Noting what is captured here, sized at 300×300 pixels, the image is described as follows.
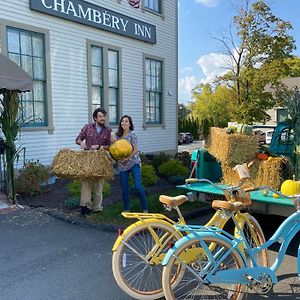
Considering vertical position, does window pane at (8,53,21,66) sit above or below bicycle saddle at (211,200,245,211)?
above

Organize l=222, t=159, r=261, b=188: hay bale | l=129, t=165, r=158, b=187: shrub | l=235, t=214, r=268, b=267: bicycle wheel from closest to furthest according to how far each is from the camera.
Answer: l=235, t=214, r=268, b=267: bicycle wheel < l=222, t=159, r=261, b=188: hay bale < l=129, t=165, r=158, b=187: shrub

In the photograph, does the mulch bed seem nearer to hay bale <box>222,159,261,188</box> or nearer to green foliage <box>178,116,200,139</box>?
hay bale <box>222,159,261,188</box>

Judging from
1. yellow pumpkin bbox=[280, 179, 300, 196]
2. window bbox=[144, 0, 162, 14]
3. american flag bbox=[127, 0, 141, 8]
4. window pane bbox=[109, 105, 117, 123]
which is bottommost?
yellow pumpkin bbox=[280, 179, 300, 196]

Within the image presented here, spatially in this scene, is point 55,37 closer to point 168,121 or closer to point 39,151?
point 39,151

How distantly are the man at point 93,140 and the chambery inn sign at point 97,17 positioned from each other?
4.93 m

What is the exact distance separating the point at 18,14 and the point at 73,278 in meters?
7.39

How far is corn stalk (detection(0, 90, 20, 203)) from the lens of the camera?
7.36 meters

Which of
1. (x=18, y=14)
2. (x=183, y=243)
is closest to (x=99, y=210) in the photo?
→ (x=183, y=243)

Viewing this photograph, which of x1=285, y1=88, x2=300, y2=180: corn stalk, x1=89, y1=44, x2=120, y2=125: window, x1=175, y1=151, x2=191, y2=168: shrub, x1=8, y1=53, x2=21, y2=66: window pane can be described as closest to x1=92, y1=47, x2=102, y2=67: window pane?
x1=89, y1=44, x2=120, y2=125: window

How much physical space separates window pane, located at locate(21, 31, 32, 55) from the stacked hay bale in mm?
5902

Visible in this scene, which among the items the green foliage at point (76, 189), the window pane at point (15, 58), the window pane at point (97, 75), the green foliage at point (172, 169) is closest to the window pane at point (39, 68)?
the window pane at point (15, 58)

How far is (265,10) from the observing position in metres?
17.9

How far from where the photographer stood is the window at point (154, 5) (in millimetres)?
13874

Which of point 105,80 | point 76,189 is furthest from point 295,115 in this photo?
point 105,80
